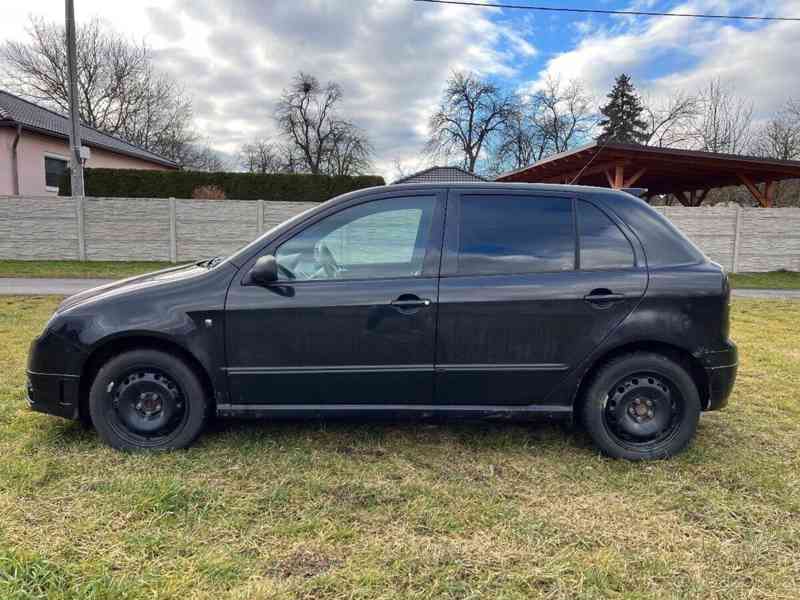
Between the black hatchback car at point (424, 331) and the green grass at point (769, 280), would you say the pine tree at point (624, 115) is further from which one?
the black hatchback car at point (424, 331)

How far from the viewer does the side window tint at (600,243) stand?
3.14 metres

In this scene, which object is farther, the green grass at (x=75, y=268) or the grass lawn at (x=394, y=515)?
the green grass at (x=75, y=268)

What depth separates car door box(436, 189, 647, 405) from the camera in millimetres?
3062

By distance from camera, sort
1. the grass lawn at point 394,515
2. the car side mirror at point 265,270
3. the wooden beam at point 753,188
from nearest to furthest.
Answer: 1. the grass lawn at point 394,515
2. the car side mirror at point 265,270
3. the wooden beam at point 753,188

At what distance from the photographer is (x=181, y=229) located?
595 inches

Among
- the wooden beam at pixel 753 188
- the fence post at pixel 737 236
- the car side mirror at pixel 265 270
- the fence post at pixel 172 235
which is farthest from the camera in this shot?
the wooden beam at pixel 753 188

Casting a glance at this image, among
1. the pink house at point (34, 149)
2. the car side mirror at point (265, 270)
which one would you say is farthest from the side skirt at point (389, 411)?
the pink house at point (34, 149)

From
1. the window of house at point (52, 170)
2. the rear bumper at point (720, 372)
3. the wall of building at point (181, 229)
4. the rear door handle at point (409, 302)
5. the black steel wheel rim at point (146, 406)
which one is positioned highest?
the window of house at point (52, 170)

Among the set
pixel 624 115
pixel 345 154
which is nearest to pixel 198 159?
pixel 345 154

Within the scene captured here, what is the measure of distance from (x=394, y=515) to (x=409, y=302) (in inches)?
46.8

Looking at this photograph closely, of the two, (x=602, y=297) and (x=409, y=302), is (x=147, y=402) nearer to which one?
(x=409, y=302)

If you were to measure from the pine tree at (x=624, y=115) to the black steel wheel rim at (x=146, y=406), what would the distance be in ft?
145

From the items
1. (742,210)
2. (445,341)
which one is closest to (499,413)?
(445,341)

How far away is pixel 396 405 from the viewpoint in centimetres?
315
